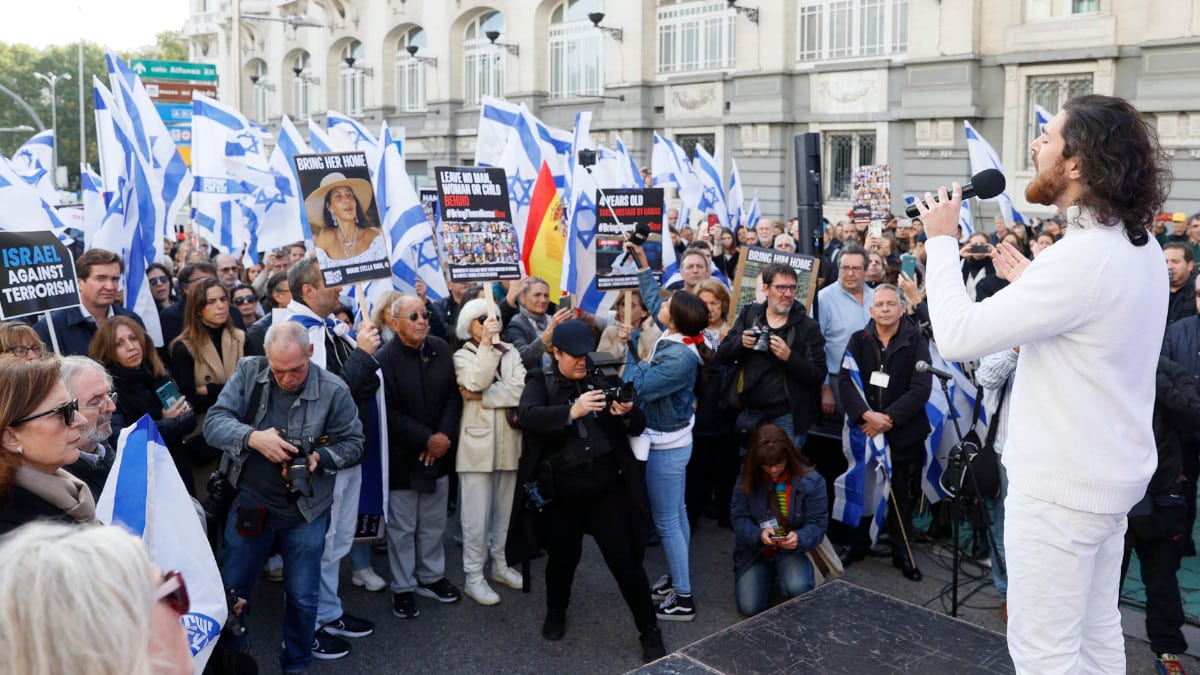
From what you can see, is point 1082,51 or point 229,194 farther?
point 1082,51

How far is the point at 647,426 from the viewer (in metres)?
6.12

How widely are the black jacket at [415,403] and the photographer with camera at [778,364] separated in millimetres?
1940

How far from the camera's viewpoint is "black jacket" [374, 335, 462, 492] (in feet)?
20.3

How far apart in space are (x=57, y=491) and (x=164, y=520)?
0.39 meters

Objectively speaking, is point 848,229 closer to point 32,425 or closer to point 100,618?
point 32,425

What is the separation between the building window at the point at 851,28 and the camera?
21.6 metres

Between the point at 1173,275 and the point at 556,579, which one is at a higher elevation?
the point at 1173,275

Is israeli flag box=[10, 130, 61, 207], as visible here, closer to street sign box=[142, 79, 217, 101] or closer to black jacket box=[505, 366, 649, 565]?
black jacket box=[505, 366, 649, 565]

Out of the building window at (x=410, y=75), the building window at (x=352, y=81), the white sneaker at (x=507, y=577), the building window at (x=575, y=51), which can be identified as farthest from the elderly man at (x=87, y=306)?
the building window at (x=352, y=81)

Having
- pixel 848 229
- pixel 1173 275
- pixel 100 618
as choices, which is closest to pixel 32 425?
pixel 100 618

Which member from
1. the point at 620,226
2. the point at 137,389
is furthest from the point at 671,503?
the point at 137,389

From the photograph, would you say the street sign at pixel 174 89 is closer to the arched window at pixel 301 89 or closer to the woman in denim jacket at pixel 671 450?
the arched window at pixel 301 89

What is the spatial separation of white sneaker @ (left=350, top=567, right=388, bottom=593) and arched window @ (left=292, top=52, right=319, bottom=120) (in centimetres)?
3720

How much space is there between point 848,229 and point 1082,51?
27.3 ft
